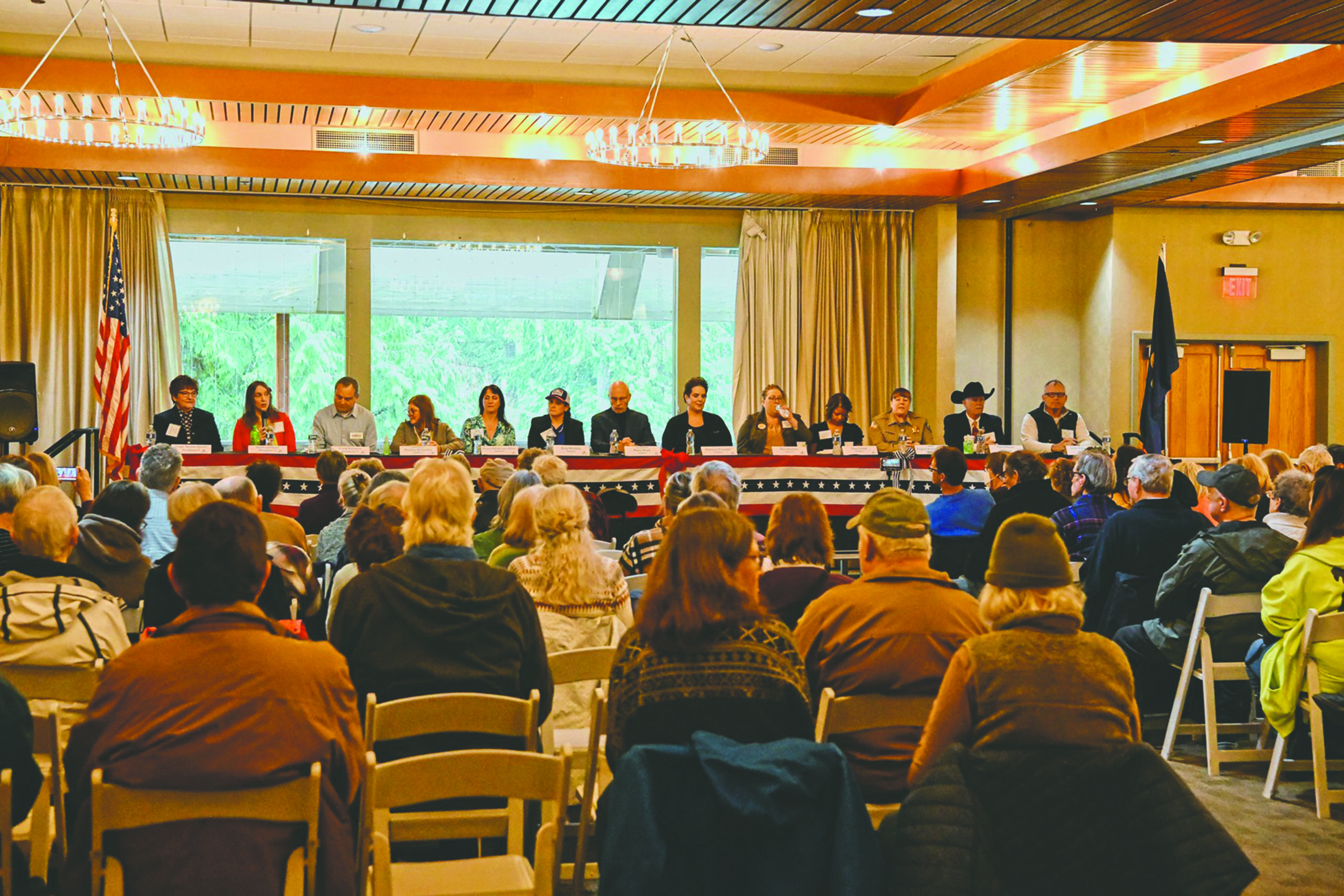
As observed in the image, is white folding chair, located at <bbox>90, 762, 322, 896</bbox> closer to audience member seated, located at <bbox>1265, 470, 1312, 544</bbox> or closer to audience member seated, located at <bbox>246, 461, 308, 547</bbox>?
audience member seated, located at <bbox>246, 461, 308, 547</bbox>

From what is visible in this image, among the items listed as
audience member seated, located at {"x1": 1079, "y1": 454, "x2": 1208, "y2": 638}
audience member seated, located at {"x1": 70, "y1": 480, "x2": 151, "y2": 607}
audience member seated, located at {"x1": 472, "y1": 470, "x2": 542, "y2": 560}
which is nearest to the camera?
audience member seated, located at {"x1": 70, "y1": 480, "x2": 151, "y2": 607}

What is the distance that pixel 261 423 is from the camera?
968 centimetres

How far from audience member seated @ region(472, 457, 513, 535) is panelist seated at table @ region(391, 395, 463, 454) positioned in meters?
2.47

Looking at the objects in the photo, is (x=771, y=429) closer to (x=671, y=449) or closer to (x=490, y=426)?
(x=671, y=449)

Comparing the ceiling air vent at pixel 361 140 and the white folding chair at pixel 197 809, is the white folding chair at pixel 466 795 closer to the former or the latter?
the white folding chair at pixel 197 809

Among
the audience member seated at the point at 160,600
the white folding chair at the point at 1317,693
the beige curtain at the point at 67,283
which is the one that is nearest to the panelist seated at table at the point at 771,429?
the beige curtain at the point at 67,283

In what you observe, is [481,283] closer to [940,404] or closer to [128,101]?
[128,101]

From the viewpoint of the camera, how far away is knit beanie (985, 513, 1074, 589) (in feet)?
9.05

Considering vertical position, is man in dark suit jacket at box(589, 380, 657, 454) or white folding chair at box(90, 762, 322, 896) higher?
man in dark suit jacket at box(589, 380, 657, 454)

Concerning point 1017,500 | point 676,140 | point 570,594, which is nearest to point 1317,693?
point 1017,500

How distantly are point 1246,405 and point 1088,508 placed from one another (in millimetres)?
7469

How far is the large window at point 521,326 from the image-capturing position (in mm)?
12320

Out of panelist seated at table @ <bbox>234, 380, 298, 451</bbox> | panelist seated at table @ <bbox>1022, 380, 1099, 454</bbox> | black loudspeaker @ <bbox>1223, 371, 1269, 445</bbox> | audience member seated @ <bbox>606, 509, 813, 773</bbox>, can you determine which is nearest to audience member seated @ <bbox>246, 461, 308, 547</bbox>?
audience member seated @ <bbox>606, 509, 813, 773</bbox>

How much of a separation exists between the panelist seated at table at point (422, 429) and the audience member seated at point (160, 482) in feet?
10.7
